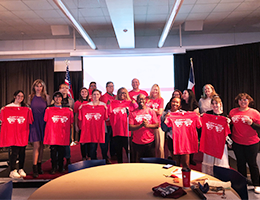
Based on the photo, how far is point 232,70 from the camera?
21.6 feet

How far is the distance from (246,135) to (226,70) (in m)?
4.09

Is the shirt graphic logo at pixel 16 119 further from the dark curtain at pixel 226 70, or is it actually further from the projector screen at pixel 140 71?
the dark curtain at pixel 226 70

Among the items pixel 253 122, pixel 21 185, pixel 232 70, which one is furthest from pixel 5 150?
pixel 232 70

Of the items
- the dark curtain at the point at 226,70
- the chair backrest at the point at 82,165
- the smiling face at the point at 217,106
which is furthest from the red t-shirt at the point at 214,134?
the dark curtain at the point at 226,70

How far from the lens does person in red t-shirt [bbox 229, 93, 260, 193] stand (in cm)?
315

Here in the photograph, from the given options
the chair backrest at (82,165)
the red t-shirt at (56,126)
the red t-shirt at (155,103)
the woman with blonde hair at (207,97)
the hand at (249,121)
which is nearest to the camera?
the chair backrest at (82,165)

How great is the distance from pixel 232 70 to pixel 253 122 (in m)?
4.02

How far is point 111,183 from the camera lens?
1813 millimetres

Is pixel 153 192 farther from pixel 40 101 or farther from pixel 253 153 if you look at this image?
pixel 40 101

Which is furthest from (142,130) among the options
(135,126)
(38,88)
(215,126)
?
(38,88)

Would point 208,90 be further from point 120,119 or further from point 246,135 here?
point 120,119

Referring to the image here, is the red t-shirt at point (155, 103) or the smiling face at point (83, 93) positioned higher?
the smiling face at point (83, 93)

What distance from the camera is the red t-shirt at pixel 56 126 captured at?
369 centimetres

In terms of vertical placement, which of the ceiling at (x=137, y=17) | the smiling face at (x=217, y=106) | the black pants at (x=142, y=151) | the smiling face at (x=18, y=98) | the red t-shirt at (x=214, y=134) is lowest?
the black pants at (x=142, y=151)
